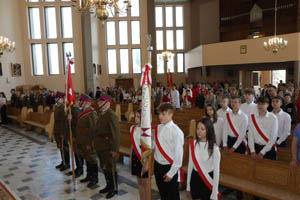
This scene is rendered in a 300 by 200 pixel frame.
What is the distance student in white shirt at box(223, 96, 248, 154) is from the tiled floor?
0.79 metres

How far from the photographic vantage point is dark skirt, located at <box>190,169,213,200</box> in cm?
243

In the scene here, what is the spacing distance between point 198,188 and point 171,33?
20.1m

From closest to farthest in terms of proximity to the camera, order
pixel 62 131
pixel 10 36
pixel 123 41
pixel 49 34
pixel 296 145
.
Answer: pixel 296 145
pixel 62 131
pixel 10 36
pixel 49 34
pixel 123 41

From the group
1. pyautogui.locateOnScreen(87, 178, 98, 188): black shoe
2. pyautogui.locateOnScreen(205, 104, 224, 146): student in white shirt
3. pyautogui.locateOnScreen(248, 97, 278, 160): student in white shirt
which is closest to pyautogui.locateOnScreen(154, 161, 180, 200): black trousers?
pyautogui.locateOnScreen(248, 97, 278, 160): student in white shirt

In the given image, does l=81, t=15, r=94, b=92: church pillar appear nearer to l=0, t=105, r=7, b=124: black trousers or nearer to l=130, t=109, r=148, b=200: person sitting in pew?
l=0, t=105, r=7, b=124: black trousers

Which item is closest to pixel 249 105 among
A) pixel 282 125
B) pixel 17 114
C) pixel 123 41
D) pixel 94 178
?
pixel 282 125

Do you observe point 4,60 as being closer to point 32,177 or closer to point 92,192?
point 32,177

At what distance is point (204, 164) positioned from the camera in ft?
7.93

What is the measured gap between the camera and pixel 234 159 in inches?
136

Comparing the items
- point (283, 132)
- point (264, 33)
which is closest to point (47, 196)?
point (283, 132)

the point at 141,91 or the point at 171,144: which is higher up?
the point at 141,91

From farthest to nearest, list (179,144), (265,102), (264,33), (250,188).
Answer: (264,33) < (265,102) < (250,188) < (179,144)

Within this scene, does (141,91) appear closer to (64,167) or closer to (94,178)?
(64,167)

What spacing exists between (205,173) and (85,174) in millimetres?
3182
